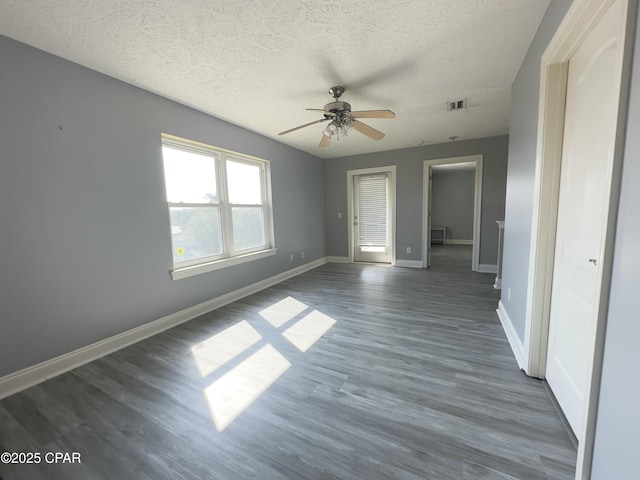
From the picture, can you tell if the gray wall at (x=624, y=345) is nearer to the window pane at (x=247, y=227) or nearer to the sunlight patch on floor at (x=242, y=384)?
the sunlight patch on floor at (x=242, y=384)

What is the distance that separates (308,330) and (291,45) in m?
2.53

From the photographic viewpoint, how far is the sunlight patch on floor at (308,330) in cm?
239

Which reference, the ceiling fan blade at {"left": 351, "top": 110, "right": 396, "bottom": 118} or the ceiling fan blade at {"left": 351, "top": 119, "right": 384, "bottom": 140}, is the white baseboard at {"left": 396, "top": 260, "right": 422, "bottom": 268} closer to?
the ceiling fan blade at {"left": 351, "top": 119, "right": 384, "bottom": 140}

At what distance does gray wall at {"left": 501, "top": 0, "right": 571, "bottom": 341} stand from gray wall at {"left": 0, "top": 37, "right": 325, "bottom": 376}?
3292 millimetres

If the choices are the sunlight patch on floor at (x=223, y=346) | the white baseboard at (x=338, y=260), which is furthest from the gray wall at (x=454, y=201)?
the sunlight patch on floor at (x=223, y=346)

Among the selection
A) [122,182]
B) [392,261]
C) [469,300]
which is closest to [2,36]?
[122,182]

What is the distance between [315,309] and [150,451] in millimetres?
2055

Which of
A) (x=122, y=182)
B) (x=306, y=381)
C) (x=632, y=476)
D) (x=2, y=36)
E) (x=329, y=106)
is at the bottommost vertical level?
(x=306, y=381)

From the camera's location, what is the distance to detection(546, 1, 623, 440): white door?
1.15 m

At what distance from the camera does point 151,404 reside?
5.39 feet

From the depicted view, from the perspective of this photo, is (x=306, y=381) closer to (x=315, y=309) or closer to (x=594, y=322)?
(x=315, y=309)

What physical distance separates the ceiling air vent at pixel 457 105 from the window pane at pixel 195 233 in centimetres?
326

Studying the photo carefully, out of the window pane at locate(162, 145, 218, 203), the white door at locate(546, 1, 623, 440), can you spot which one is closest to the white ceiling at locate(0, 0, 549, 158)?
the window pane at locate(162, 145, 218, 203)

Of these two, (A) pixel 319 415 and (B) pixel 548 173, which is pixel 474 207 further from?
(A) pixel 319 415
